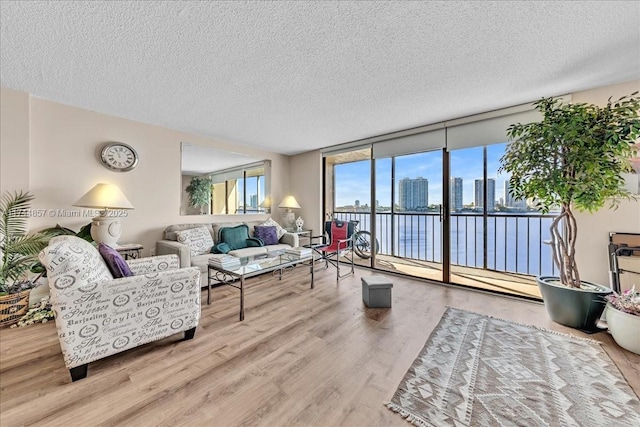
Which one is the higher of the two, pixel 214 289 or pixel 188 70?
pixel 188 70

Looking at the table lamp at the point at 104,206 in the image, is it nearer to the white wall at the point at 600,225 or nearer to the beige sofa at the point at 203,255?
the beige sofa at the point at 203,255

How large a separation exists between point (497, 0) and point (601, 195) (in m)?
1.77

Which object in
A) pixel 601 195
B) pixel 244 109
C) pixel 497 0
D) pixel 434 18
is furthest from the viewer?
pixel 244 109

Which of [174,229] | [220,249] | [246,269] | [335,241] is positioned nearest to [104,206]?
[174,229]

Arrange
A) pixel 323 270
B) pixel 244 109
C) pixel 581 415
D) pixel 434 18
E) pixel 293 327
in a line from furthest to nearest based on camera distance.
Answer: pixel 323 270
pixel 244 109
pixel 293 327
pixel 434 18
pixel 581 415

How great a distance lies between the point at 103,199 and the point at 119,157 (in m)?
0.77

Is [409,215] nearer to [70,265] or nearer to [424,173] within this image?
[424,173]

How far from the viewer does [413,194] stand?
→ 4609 millimetres

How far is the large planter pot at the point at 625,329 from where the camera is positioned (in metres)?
1.74

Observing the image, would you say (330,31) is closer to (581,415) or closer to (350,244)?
(581,415)

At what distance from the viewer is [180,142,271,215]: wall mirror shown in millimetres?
3863

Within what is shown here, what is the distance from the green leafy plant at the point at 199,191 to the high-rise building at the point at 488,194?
177 inches

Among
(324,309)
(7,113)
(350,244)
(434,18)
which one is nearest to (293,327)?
(324,309)

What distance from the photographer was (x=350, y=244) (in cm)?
425
